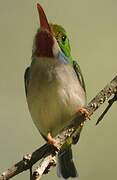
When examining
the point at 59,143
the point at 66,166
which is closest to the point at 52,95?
the point at 66,166

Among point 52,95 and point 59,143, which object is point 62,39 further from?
point 59,143

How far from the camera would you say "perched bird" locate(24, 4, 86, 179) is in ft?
A: 4.40

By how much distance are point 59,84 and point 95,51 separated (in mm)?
744

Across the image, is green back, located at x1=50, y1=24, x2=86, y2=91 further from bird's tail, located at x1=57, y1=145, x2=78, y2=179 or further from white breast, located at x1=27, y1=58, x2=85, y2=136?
bird's tail, located at x1=57, y1=145, x2=78, y2=179

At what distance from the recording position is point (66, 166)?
1.58m

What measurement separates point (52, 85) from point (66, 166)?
1.08 feet

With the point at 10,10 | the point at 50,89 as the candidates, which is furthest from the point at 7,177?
the point at 10,10

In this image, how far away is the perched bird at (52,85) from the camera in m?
1.34

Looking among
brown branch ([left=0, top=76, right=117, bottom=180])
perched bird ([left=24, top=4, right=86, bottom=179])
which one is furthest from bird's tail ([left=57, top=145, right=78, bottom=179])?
brown branch ([left=0, top=76, right=117, bottom=180])

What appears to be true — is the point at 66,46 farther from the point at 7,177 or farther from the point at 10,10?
the point at 10,10

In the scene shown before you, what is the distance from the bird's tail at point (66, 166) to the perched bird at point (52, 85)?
6.2 inches

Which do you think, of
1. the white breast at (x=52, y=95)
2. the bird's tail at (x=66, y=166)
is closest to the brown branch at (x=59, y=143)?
the white breast at (x=52, y=95)

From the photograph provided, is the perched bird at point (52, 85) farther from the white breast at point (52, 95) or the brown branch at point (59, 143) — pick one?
the brown branch at point (59, 143)

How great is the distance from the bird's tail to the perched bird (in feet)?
0.52
